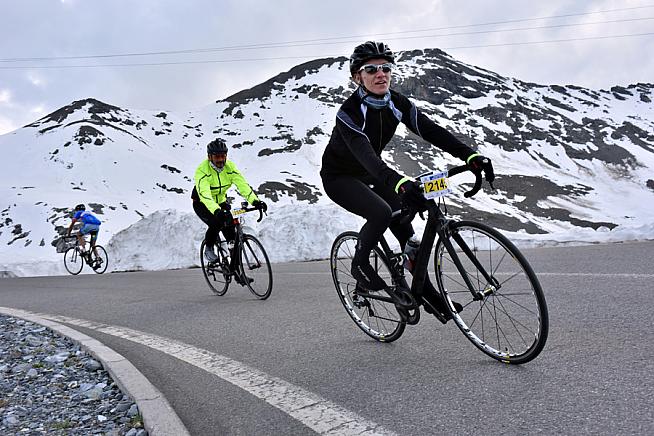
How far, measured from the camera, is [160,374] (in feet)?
12.6

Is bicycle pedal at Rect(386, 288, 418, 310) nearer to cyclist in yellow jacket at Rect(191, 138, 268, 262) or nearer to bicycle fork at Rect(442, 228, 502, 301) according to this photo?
bicycle fork at Rect(442, 228, 502, 301)

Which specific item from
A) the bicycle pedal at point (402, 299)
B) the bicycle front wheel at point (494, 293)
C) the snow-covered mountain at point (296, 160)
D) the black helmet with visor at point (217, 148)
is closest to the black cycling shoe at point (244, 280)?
the black helmet with visor at point (217, 148)

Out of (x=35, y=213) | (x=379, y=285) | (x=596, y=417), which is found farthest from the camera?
(x=35, y=213)

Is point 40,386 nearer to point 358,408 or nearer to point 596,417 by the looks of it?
point 358,408

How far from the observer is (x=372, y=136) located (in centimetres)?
388

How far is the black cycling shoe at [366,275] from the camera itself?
4.01m

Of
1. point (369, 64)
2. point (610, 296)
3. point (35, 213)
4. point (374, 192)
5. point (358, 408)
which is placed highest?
point (35, 213)

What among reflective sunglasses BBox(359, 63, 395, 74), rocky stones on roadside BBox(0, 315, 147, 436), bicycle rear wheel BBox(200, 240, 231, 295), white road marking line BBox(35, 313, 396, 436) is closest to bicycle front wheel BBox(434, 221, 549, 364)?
white road marking line BBox(35, 313, 396, 436)

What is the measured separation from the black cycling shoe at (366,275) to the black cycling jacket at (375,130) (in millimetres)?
827

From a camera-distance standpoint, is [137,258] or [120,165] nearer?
[137,258]

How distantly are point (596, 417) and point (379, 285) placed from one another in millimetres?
1946

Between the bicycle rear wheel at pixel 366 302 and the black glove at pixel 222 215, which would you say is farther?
the black glove at pixel 222 215

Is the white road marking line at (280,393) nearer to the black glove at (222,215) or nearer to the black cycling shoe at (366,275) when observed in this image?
the black cycling shoe at (366,275)

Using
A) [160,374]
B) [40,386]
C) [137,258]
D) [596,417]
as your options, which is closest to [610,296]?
[596,417]
